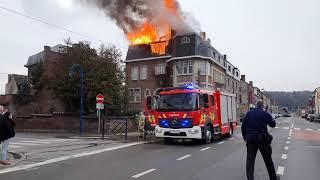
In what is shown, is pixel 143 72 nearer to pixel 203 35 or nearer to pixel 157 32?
pixel 157 32

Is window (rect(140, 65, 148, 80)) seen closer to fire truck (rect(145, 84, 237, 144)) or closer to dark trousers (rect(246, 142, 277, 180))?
fire truck (rect(145, 84, 237, 144))

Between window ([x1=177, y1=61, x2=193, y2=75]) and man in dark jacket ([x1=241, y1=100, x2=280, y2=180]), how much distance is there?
1810 inches

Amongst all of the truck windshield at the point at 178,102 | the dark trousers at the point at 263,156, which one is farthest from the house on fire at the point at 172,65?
the dark trousers at the point at 263,156

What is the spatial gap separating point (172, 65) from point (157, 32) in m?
5.64

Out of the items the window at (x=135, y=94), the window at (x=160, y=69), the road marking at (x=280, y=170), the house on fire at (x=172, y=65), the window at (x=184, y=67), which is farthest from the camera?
the window at (x=135, y=94)

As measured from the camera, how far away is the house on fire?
5562 centimetres

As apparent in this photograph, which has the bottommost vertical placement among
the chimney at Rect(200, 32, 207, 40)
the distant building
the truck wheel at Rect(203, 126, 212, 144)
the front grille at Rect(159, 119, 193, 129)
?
the truck wheel at Rect(203, 126, 212, 144)

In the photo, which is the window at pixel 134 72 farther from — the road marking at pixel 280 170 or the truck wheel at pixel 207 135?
the road marking at pixel 280 170

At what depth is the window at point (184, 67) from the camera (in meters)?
55.8

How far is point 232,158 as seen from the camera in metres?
14.8

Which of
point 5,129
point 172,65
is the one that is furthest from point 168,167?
point 172,65

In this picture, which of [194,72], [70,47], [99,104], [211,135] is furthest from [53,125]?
[194,72]

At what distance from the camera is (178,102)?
2012 cm

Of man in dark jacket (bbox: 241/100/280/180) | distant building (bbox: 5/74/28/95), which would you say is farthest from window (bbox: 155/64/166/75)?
man in dark jacket (bbox: 241/100/280/180)
